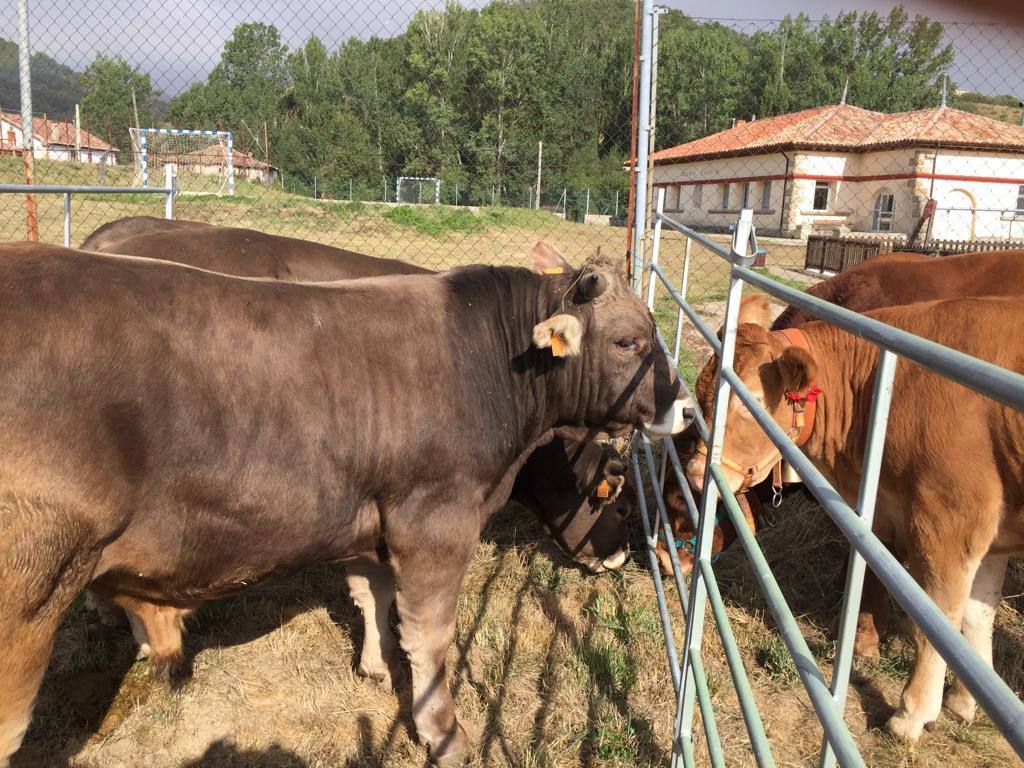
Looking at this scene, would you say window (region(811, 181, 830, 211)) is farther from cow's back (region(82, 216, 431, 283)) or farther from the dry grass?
the dry grass

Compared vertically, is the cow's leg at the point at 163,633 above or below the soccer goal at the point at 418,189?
below

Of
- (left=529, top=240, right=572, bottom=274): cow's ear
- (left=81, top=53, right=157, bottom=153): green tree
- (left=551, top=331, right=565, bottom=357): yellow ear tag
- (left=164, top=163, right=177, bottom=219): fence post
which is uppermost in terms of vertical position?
(left=81, top=53, right=157, bottom=153): green tree

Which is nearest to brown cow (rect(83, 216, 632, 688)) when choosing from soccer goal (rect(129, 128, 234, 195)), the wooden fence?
the wooden fence

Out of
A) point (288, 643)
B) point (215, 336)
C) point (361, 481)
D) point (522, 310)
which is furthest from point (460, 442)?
point (288, 643)

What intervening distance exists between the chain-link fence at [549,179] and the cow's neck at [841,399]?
1.07 m

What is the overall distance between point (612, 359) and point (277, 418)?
151cm

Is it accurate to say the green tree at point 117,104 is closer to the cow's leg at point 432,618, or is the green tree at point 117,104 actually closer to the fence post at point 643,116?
the fence post at point 643,116

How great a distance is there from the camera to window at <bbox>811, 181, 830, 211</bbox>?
35969 mm

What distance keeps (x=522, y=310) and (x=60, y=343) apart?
1823 millimetres

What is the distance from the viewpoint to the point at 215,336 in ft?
8.64

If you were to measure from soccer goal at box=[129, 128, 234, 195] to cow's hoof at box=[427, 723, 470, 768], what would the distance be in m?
19.8

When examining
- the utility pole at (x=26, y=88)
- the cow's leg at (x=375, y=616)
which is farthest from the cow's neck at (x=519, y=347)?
the utility pole at (x=26, y=88)

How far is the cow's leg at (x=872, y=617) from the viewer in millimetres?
3963

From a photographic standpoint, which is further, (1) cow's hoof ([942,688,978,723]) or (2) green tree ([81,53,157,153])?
(2) green tree ([81,53,157,153])
